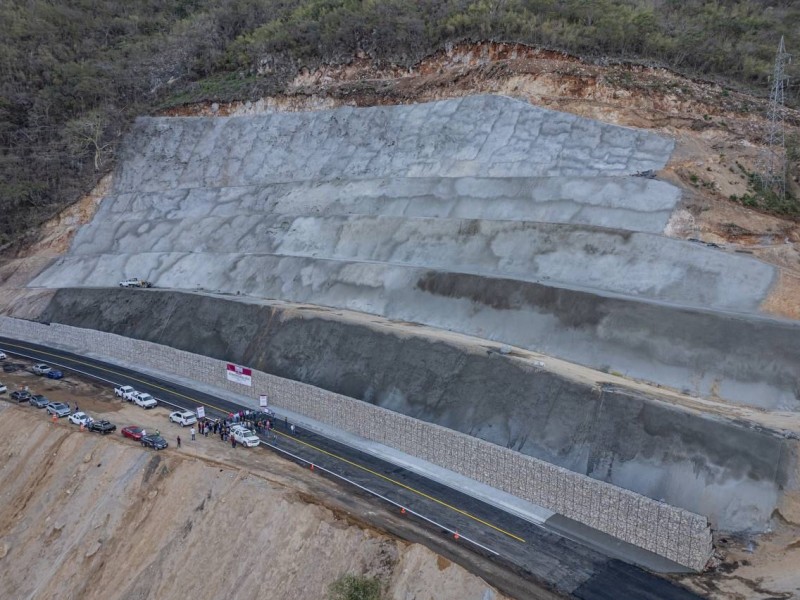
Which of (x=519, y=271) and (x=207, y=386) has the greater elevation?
(x=519, y=271)

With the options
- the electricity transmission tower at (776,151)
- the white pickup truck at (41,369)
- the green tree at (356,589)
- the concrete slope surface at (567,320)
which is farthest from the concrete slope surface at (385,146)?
the green tree at (356,589)

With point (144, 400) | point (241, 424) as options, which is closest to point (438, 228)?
point (241, 424)

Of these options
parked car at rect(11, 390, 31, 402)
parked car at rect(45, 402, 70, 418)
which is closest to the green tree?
parked car at rect(45, 402, 70, 418)

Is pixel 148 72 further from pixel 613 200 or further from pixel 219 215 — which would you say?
pixel 613 200

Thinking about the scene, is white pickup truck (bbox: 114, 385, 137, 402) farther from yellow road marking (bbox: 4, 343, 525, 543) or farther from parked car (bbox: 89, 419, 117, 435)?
parked car (bbox: 89, 419, 117, 435)

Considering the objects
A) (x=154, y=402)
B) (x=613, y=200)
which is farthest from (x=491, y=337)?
(x=154, y=402)

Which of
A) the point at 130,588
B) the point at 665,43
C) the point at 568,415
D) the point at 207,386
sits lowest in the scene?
the point at 207,386
